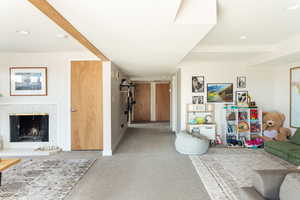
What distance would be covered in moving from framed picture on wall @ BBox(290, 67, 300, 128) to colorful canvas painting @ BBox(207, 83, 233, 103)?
1.41m

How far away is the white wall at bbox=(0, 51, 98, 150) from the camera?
411 cm

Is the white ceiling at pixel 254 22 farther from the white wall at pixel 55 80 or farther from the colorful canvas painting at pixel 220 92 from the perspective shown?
the white wall at pixel 55 80

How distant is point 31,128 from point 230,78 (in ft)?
17.6

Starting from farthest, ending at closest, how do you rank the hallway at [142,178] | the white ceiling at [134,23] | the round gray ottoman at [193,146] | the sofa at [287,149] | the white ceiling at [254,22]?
the round gray ottoman at [193,146]
the sofa at [287,149]
the hallway at [142,178]
the white ceiling at [254,22]
the white ceiling at [134,23]

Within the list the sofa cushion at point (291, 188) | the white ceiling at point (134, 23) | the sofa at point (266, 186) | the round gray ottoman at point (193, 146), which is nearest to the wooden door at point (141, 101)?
the round gray ottoman at point (193, 146)

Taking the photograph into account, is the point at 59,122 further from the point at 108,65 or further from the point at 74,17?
the point at 74,17

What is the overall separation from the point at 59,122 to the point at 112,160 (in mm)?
1743

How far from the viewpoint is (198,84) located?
4.79 metres

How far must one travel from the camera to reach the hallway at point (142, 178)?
2215 millimetres

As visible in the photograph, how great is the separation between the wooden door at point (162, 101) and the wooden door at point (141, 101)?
482 millimetres

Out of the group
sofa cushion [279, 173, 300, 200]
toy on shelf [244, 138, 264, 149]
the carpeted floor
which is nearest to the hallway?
the carpeted floor

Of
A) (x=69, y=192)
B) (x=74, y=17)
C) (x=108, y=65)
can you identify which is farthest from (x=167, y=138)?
(x=74, y=17)

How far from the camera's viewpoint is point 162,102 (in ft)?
29.5

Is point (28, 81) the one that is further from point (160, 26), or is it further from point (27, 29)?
point (160, 26)
